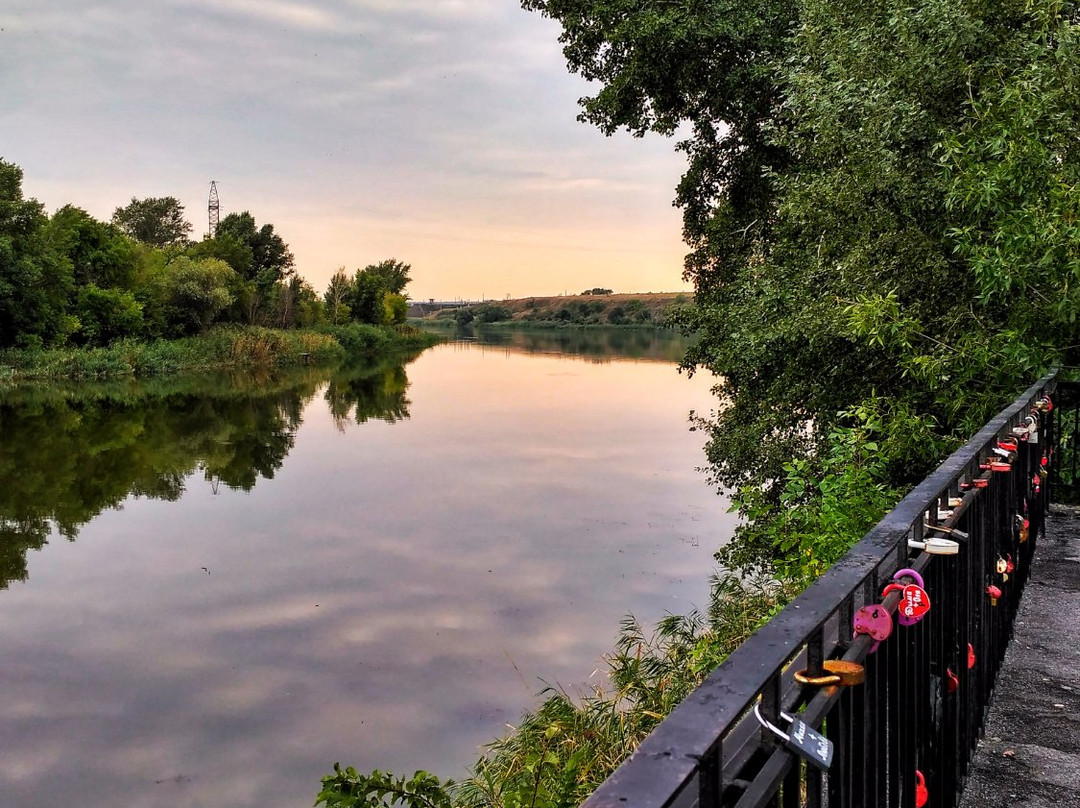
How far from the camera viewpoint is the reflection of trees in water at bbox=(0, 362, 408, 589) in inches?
679

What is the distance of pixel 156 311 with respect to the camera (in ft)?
160

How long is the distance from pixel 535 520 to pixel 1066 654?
1269 cm

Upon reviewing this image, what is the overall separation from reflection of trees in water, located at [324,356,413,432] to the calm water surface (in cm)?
416

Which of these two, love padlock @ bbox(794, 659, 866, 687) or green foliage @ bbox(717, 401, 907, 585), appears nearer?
love padlock @ bbox(794, 659, 866, 687)

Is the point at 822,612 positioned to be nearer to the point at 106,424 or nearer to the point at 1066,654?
the point at 1066,654

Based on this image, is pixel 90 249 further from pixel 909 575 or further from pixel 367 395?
pixel 909 575

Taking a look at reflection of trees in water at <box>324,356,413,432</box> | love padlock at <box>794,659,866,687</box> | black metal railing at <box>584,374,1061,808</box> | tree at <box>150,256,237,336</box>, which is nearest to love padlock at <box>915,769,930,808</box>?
black metal railing at <box>584,374,1061,808</box>

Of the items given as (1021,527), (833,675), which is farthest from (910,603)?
(1021,527)

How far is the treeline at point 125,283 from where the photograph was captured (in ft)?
127

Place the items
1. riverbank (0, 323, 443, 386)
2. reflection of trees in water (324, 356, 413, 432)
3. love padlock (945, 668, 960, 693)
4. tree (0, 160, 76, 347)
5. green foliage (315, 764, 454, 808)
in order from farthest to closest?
1. riverbank (0, 323, 443, 386)
2. tree (0, 160, 76, 347)
3. reflection of trees in water (324, 356, 413, 432)
4. green foliage (315, 764, 454, 808)
5. love padlock (945, 668, 960, 693)

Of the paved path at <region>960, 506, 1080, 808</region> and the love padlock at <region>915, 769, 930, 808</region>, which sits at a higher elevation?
the love padlock at <region>915, 769, 930, 808</region>

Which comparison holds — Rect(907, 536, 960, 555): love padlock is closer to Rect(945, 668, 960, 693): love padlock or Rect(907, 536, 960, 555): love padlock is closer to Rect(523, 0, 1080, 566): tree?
Rect(945, 668, 960, 693): love padlock

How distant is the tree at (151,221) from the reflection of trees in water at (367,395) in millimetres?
49689

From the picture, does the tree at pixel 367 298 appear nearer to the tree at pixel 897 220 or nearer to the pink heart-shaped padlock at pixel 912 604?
the tree at pixel 897 220
